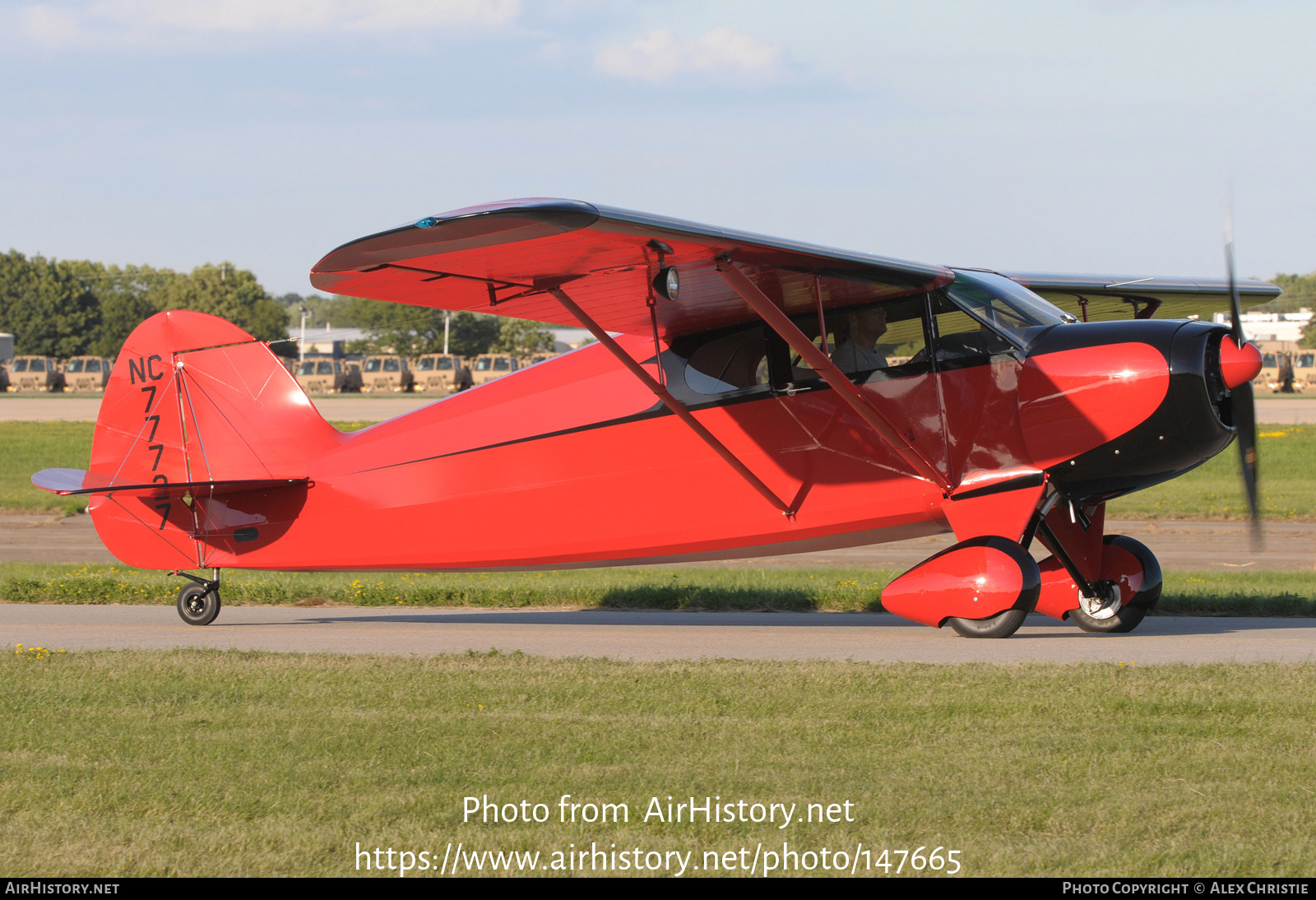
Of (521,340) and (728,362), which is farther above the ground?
(521,340)

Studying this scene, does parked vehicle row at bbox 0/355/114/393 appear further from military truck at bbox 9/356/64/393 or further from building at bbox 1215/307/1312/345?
building at bbox 1215/307/1312/345

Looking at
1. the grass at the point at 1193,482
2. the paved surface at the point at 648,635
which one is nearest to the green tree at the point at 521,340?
the grass at the point at 1193,482

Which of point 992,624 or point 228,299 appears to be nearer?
point 992,624

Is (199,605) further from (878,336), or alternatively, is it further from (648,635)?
(878,336)

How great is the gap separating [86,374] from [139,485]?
66.3m

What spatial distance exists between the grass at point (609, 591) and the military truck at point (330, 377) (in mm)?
53066

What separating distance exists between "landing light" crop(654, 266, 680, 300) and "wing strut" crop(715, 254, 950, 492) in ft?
1.72

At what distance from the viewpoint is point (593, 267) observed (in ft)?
27.2

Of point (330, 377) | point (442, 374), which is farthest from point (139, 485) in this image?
point (330, 377)

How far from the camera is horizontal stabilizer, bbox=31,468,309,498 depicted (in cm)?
1053

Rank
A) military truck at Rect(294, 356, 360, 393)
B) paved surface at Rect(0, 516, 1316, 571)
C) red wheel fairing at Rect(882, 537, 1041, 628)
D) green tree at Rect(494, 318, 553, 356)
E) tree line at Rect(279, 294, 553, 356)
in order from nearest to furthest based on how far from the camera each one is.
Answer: red wheel fairing at Rect(882, 537, 1041, 628), paved surface at Rect(0, 516, 1316, 571), military truck at Rect(294, 356, 360, 393), green tree at Rect(494, 318, 553, 356), tree line at Rect(279, 294, 553, 356)

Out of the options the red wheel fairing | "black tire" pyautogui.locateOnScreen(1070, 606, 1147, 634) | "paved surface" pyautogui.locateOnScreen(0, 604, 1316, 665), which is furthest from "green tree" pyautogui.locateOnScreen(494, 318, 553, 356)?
the red wheel fairing

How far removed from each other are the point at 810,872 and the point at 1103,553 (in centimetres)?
658

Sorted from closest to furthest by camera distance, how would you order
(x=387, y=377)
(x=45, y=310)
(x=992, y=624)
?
(x=992, y=624)
(x=387, y=377)
(x=45, y=310)
